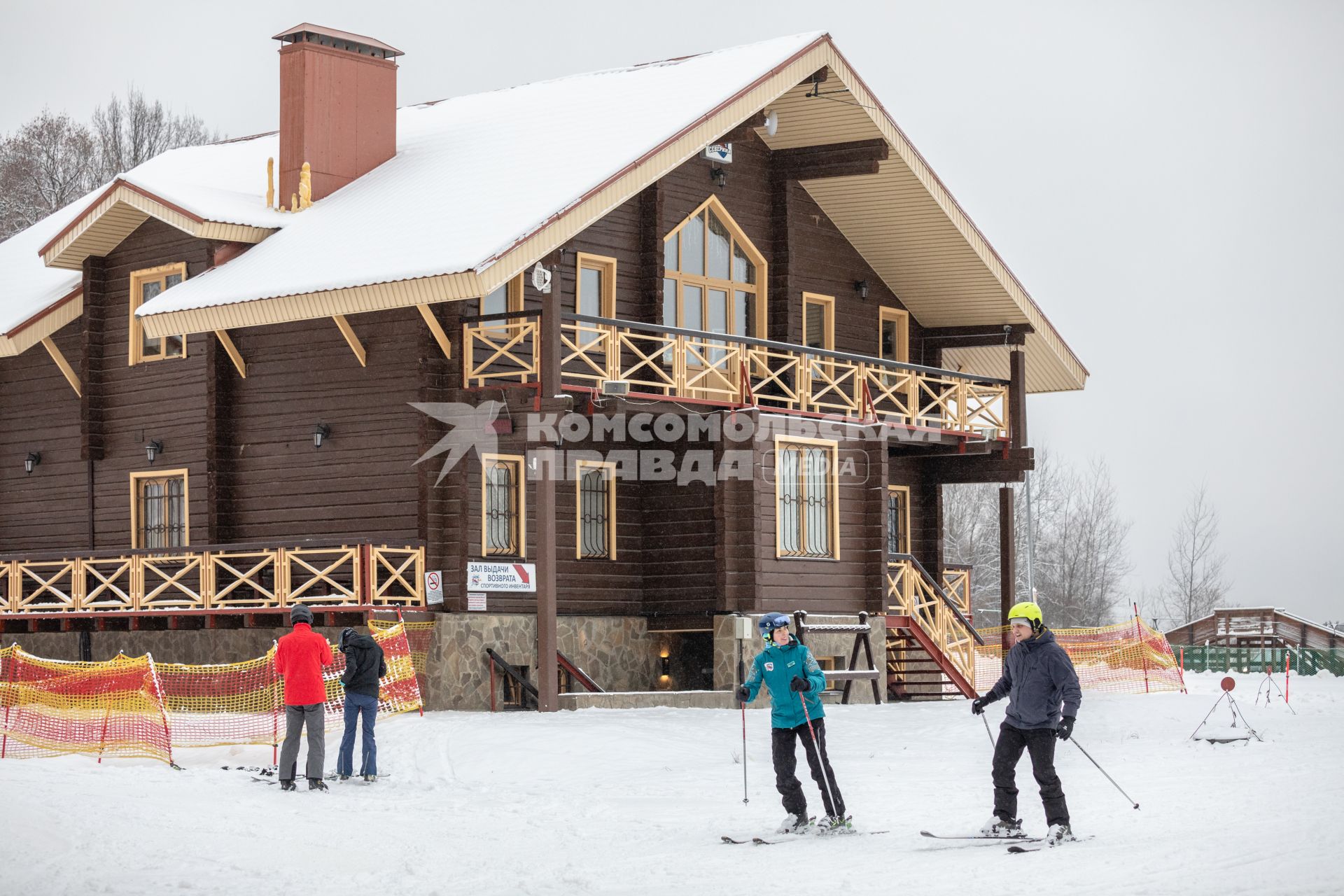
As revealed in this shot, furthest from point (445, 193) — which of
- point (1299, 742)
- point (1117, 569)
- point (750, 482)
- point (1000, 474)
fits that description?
point (1117, 569)

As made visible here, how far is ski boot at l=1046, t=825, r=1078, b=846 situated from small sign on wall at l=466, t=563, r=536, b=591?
12394mm

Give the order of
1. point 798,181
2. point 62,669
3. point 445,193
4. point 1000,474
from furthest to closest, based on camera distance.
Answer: point 1000,474 → point 798,181 → point 445,193 → point 62,669

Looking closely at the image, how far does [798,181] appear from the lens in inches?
1118

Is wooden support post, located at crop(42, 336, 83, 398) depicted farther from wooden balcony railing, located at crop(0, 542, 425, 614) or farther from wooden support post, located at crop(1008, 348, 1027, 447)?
wooden support post, located at crop(1008, 348, 1027, 447)

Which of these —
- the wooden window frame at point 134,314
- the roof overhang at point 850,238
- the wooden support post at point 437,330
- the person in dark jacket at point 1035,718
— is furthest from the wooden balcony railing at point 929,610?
the person in dark jacket at point 1035,718

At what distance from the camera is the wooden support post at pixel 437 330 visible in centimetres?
2308

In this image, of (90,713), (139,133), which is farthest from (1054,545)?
(90,713)

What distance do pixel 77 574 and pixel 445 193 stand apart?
23.6 ft

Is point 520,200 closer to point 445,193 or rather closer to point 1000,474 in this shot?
point 445,193

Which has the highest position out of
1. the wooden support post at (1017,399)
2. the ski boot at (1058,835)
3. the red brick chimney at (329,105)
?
the red brick chimney at (329,105)

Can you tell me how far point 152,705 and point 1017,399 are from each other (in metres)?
16.2

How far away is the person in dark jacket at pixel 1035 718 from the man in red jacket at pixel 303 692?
5.95m

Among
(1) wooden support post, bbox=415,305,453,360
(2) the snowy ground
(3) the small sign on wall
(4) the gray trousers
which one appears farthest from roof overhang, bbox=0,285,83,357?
(4) the gray trousers

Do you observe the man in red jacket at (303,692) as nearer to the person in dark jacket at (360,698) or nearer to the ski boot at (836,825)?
the person in dark jacket at (360,698)
